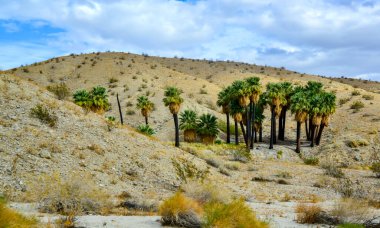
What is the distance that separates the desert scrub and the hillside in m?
39.9

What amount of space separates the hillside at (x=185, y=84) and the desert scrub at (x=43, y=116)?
3987 centimetres

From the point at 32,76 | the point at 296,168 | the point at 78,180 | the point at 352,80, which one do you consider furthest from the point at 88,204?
the point at 352,80

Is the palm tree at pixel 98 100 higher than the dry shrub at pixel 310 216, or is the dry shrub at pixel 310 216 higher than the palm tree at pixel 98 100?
the palm tree at pixel 98 100

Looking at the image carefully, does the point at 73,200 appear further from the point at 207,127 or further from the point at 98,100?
the point at 207,127

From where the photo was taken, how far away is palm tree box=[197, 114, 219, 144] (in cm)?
7069

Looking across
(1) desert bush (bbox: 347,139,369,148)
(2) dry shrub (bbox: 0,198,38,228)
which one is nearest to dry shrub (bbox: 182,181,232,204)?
(2) dry shrub (bbox: 0,198,38,228)

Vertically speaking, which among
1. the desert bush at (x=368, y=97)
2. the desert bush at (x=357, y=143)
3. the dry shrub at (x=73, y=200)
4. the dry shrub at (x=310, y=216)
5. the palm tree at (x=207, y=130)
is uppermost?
the desert bush at (x=368, y=97)

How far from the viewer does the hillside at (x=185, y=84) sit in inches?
2835

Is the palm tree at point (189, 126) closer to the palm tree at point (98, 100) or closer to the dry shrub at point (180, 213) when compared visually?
the palm tree at point (98, 100)

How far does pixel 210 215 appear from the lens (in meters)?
15.0

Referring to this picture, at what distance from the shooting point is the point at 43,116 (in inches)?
1273

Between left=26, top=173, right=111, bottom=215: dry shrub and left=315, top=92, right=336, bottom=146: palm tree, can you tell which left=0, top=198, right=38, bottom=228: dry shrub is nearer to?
left=26, top=173, right=111, bottom=215: dry shrub

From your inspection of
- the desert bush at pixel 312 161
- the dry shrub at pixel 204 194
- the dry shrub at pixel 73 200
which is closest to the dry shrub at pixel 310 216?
the dry shrub at pixel 204 194

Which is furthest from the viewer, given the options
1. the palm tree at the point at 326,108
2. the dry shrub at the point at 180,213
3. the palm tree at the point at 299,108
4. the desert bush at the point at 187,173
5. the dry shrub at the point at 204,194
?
the palm tree at the point at 326,108
